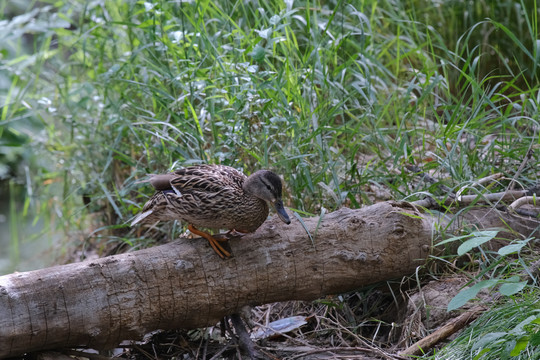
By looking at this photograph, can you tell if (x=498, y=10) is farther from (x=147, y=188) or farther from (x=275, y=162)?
(x=147, y=188)

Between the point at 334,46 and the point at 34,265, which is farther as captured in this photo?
the point at 34,265

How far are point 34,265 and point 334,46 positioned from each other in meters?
3.12

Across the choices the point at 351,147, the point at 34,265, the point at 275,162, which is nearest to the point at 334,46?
the point at 351,147

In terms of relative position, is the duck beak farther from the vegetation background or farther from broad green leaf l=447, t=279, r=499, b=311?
broad green leaf l=447, t=279, r=499, b=311

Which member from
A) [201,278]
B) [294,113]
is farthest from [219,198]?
[294,113]

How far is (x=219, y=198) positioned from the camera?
3119 millimetres

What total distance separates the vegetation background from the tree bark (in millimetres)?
279

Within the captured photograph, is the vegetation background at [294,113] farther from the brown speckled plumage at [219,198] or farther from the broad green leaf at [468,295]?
the brown speckled plumage at [219,198]

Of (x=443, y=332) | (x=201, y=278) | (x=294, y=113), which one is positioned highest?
(x=294, y=113)

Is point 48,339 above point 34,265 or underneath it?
above

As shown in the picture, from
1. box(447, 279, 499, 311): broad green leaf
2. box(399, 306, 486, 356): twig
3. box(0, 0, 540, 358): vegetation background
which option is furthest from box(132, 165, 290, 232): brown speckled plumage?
box(447, 279, 499, 311): broad green leaf

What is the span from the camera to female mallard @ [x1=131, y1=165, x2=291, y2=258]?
3.11m

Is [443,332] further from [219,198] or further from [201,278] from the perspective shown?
[219,198]

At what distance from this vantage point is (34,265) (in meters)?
5.27
